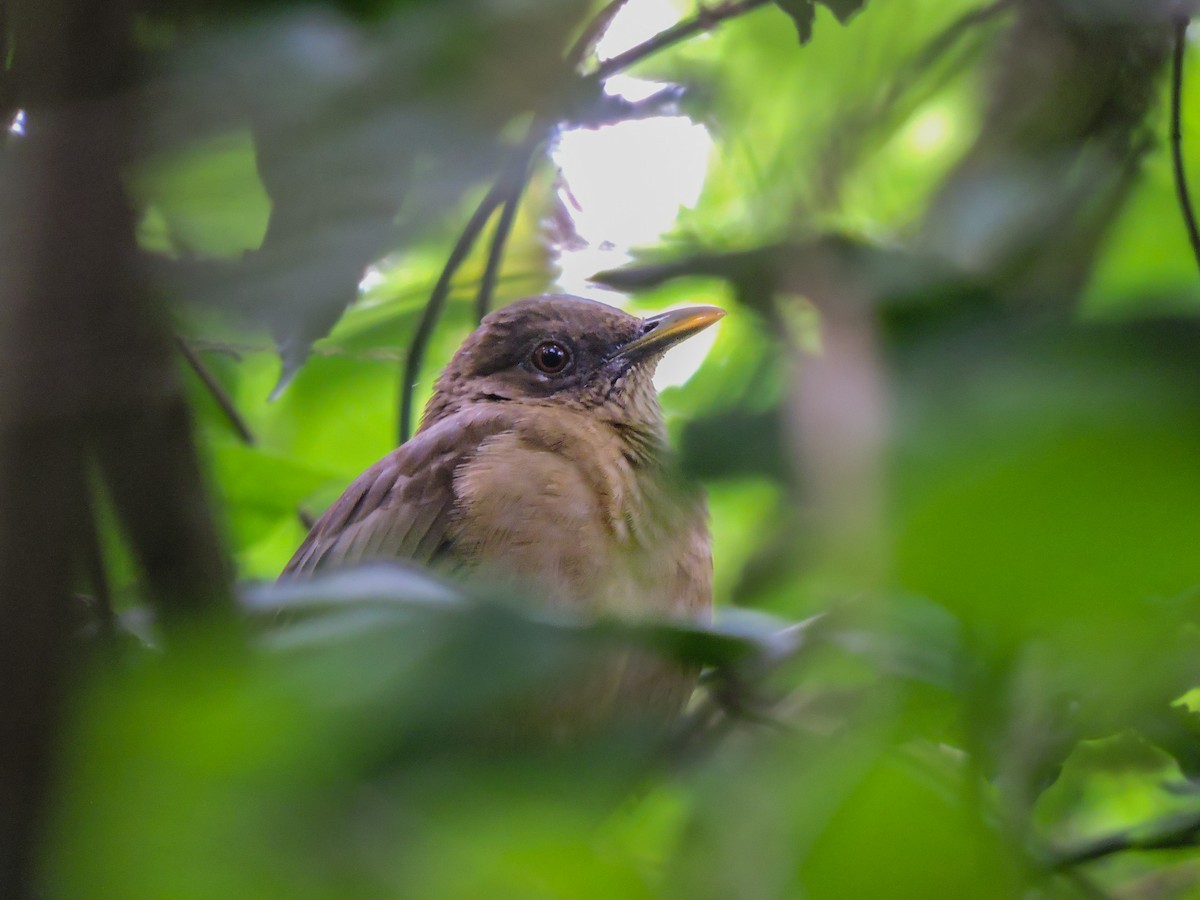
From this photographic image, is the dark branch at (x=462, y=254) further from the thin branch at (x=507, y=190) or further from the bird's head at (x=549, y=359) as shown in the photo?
the bird's head at (x=549, y=359)

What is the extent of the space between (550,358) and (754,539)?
2260 mm

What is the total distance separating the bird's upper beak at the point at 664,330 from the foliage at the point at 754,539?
4.49 feet

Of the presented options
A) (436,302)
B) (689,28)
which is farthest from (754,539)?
(436,302)

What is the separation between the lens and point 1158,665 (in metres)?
0.84

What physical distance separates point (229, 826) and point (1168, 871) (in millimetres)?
2360

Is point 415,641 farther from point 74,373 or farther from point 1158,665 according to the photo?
point 1158,665

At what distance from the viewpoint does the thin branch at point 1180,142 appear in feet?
4.38

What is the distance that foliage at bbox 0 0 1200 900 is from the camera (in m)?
0.60

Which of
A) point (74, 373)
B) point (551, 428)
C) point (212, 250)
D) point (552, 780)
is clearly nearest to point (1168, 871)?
point (551, 428)

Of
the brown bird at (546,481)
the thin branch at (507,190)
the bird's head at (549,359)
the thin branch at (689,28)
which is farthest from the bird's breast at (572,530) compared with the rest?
the thin branch at (689,28)

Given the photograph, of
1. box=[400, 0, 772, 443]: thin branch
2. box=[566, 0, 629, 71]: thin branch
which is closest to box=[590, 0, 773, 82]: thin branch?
box=[400, 0, 772, 443]: thin branch

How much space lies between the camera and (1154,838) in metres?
2.12

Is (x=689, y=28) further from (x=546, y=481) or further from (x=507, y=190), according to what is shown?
(x=546, y=481)

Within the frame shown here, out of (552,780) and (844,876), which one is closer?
(844,876)
